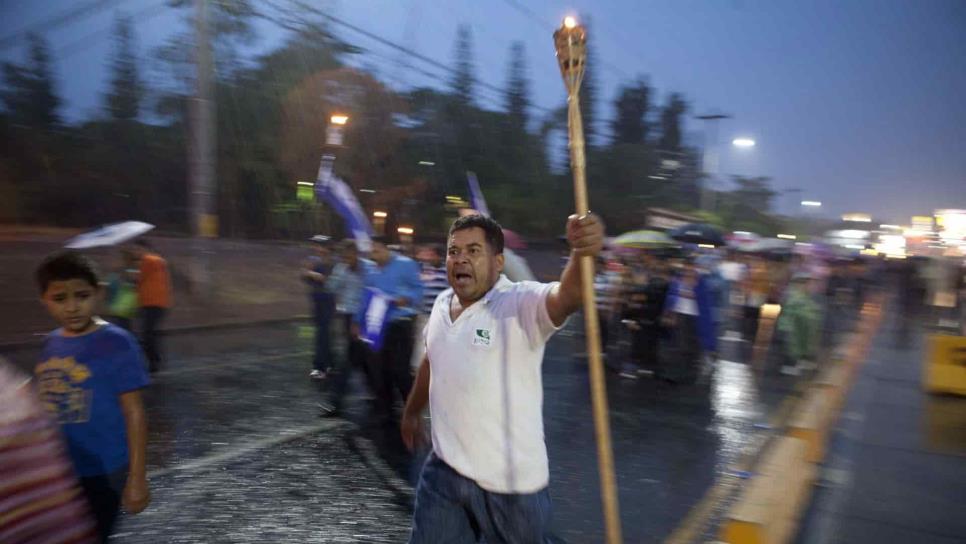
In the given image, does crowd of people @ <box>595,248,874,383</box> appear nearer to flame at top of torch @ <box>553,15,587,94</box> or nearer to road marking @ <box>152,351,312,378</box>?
road marking @ <box>152,351,312,378</box>

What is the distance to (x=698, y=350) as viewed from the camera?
10.0 metres

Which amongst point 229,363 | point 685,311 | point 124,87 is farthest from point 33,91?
point 685,311

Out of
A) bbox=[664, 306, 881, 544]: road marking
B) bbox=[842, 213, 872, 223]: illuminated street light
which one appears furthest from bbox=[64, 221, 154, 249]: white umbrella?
bbox=[842, 213, 872, 223]: illuminated street light

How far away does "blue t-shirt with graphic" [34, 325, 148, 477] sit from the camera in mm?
2697

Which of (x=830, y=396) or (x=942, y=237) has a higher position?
(x=942, y=237)

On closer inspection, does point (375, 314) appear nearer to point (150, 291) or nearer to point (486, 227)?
point (150, 291)

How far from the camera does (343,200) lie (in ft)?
22.8

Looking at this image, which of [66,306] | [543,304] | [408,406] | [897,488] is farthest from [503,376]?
[897,488]

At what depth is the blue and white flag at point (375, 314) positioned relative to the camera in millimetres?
6684

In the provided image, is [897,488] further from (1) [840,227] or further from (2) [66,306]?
(1) [840,227]

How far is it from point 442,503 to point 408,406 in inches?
22.9

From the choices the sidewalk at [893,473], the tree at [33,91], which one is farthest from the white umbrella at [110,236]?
the tree at [33,91]

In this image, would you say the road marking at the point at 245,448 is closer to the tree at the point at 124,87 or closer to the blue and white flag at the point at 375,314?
the blue and white flag at the point at 375,314

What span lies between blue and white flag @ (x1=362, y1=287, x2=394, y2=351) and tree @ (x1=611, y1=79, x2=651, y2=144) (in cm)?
6681
